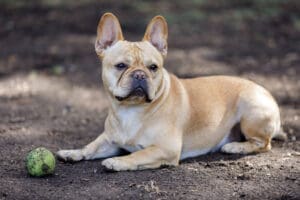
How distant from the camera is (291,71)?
10195 millimetres

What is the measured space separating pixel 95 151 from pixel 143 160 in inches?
28.1

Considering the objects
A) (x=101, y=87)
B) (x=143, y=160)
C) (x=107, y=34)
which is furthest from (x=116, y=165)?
(x=101, y=87)

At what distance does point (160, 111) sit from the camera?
6.12 meters

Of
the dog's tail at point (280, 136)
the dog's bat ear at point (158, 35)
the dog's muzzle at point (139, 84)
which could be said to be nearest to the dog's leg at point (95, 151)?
the dog's muzzle at point (139, 84)

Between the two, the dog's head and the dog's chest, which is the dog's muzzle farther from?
the dog's chest

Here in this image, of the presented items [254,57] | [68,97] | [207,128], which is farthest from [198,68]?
[207,128]

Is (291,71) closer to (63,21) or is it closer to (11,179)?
(63,21)

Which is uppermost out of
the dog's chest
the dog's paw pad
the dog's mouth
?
the dog's mouth

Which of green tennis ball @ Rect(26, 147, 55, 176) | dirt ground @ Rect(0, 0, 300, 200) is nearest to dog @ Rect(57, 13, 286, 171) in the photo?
dirt ground @ Rect(0, 0, 300, 200)

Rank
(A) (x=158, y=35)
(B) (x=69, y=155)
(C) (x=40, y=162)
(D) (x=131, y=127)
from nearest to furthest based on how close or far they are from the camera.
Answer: (C) (x=40, y=162)
(D) (x=131, y=127)
(B) (x=69, y=155)
(A) (x=158, y=35)

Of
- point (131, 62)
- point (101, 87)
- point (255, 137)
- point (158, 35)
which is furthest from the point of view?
point (101, 87)

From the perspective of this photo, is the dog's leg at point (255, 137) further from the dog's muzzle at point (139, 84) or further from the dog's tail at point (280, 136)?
the dog's muzzle at point (139, 84)

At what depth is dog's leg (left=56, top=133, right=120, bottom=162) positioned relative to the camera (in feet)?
20.4

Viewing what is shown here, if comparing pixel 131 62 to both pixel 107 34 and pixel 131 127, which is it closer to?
pixel 107 34
